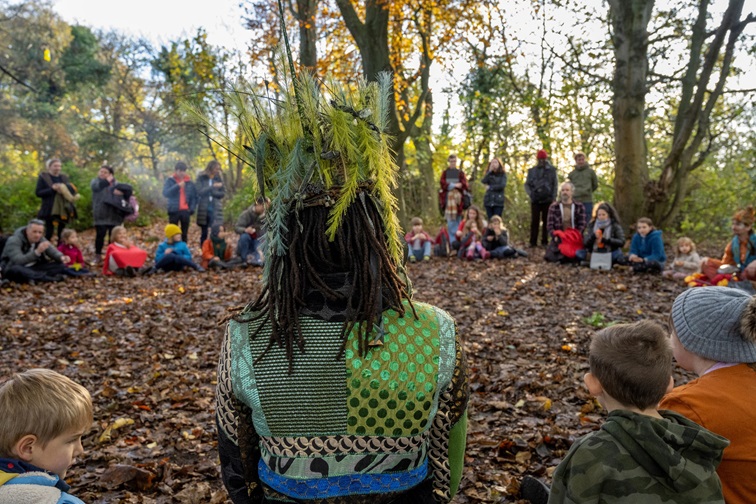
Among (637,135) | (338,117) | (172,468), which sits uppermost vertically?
(637,135)

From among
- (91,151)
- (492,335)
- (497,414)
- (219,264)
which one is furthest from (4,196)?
Result: (497,414)

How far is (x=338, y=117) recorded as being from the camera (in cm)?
179

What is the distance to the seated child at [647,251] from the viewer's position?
10055mm

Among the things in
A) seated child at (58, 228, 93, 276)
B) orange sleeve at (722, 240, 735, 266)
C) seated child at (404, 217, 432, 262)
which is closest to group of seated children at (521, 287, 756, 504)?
orange sleeve at (722, 240, 735, 266)

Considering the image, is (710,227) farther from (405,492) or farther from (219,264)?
(405,492)

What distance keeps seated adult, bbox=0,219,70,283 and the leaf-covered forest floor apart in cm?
40

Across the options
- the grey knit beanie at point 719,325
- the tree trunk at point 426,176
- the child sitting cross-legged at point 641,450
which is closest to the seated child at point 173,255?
the grey knit beanie at point 719,325

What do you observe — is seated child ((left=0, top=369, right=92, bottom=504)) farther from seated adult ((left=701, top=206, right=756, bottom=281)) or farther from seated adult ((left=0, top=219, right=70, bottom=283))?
seated adult ((left=0, top=219, right=70, bottom=283))

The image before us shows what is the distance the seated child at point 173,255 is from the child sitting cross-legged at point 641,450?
10388 mm

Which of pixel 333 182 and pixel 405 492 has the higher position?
pixel 333 182

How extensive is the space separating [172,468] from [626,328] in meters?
2.93

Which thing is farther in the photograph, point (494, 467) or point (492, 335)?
point (492, 335)

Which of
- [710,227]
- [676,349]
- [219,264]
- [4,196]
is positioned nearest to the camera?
[676,349]

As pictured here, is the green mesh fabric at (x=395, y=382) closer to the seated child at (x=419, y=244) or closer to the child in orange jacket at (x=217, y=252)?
the child in orange jacket at (x=217, y=252)
